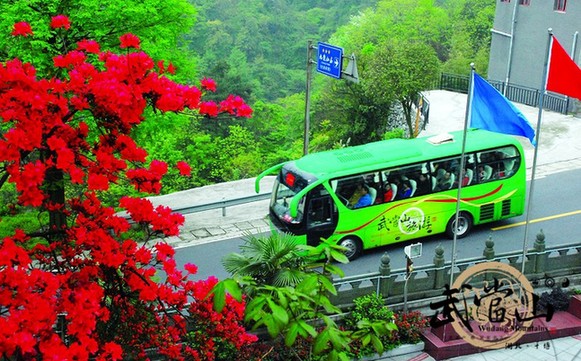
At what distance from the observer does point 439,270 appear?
15.8 m

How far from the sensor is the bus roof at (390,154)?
1797 centimetres

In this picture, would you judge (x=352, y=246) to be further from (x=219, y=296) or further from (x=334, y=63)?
(x=219, y=296)

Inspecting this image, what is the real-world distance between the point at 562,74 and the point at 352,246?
6353 mm

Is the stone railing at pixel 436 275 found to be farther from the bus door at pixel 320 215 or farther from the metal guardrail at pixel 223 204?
the metal guardrail at pixel 223 204

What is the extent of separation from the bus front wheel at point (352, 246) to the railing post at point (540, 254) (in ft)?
13.7

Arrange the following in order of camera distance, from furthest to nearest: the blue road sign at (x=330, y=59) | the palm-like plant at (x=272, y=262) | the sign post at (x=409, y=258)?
the blue road sign at (x=330, y=59)
the sign post at (x=409, y=258)
the palm-like plant at (x=272, y=262)

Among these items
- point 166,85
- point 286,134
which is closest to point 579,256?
point 166,85

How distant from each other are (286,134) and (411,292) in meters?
28.3

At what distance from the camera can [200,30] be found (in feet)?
228

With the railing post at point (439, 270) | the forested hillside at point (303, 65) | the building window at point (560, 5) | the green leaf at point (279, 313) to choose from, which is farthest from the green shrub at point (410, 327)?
the building window at point (560, 5)

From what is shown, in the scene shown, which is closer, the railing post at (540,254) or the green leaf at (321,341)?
the green leaf at (321,341)

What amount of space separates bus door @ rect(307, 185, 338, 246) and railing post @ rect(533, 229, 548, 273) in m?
4.54

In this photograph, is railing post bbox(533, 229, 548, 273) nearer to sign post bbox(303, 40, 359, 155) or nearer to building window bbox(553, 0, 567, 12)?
sign post bbox(303, 40, 359, 155)

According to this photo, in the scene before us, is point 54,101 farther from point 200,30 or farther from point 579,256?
point 200,30
